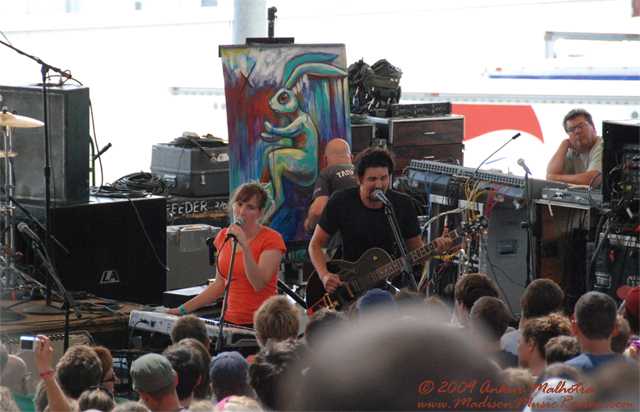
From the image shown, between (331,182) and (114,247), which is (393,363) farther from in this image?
(114,247)

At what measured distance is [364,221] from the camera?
449 cm

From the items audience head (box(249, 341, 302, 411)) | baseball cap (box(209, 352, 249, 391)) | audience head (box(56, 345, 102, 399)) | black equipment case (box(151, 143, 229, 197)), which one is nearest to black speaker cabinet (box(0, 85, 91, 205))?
black equipment case (box(151, 143, 229, 197))

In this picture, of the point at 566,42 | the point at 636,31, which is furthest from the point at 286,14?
the point at 636,31

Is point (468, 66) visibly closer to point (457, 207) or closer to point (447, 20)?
point (447, 20)

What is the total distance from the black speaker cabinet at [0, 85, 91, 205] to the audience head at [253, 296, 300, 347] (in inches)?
125

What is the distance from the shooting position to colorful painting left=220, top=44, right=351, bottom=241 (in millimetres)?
6000

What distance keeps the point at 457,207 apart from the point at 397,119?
1.64 meters

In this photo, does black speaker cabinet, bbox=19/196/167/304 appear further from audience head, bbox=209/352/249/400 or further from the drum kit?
audience head, bbox=209/352/249/400

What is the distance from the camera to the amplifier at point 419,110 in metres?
7.60

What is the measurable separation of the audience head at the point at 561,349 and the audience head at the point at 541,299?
71cm

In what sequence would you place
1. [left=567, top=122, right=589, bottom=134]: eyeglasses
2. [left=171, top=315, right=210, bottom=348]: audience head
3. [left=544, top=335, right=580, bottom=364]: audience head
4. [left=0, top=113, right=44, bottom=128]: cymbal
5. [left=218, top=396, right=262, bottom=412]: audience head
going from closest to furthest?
1. [left=218, top=396, right=262, bottom=412]: audience head
2. [left=544, top=335, right=580, bottom=364]: audience head
3. [left=171, top=315, right=210, bottom=348]: audience head
4. [left=0, top=113, right=44, bottom=128]: cymbal
5. [left=567, top=122, right=589, bottom=134]: eyeglasses

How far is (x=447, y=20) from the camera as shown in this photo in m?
11.2

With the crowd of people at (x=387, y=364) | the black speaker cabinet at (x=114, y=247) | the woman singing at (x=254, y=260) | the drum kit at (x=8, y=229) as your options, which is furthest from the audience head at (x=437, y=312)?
the black speaker cabinet at (x=114, y=247)

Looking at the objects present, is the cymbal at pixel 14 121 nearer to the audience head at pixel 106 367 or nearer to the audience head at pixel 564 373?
the audience head at pixel 106 367
